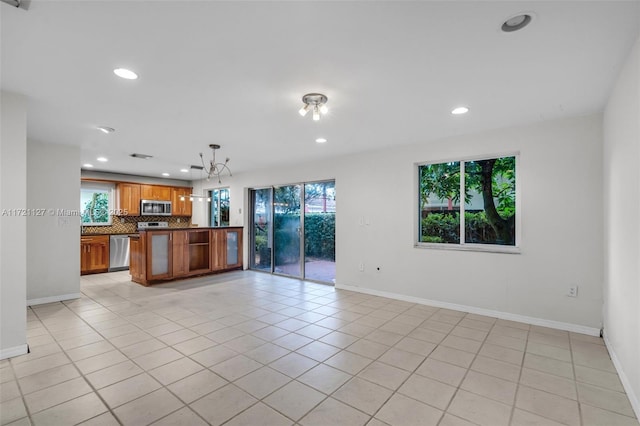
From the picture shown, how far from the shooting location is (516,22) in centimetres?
172

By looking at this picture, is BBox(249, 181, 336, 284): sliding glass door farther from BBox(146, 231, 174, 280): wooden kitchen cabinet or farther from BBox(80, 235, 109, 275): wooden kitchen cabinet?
BBox(80, 235, 109, 275): wooden kitchen cabinet

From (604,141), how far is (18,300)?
5.79m

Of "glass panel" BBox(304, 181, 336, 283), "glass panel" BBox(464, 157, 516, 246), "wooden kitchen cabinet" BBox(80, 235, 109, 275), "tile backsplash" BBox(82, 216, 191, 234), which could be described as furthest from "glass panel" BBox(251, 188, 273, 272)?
"glass panel" BBox(464, 157, 516, 246)

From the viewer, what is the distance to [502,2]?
156cm

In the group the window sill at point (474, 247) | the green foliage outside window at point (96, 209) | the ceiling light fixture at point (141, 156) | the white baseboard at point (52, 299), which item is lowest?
the white baseboard at point (52, 299)

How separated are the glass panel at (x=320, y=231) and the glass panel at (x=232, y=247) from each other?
79.1 inches

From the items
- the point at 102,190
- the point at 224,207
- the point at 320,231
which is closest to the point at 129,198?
the point at 102,190

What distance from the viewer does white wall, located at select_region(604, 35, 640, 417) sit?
194 cm

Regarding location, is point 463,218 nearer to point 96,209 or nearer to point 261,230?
point 261,230

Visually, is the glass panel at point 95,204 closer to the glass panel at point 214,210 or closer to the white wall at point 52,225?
the glass panel at point 214,210

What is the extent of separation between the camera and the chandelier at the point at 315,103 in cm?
269

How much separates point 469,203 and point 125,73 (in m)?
4.06

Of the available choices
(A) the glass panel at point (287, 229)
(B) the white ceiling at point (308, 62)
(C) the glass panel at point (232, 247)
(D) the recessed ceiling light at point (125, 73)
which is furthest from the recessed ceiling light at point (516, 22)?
(C) the glass panel at point (232, 247)

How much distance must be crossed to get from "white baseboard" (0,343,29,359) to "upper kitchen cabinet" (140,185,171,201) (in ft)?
18.0
